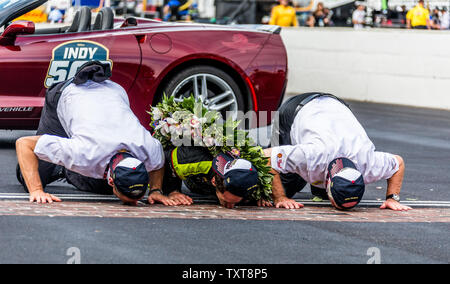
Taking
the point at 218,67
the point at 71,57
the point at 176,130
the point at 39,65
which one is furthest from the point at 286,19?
the point at 176,130

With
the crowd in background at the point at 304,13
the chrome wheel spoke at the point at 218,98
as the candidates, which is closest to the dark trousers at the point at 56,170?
the chrome wheel spoke at the point at 218,98

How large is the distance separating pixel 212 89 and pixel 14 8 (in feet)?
7.07

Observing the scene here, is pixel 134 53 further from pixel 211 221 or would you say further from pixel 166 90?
pixel 211 221

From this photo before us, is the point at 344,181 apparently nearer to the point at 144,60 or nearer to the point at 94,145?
the point at 94,145

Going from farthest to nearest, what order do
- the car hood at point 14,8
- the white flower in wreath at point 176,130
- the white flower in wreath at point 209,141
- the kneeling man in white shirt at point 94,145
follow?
the car hood at point 14,8 < the white flower in wreath at point 176,130 < the white flower in wreath at point 209,141 < the kneeling man in white shirt at point 94,145

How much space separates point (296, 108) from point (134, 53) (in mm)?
2438

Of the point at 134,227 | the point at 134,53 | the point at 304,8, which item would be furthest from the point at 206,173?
the point at 304,8

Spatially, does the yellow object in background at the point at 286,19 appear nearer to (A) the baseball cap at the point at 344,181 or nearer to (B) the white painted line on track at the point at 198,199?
(B) the white painted line on track at the point at 198,199

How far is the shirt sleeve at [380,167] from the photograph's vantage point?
22.3 feet

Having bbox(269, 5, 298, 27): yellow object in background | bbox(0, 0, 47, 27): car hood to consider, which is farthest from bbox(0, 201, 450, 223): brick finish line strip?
bbox(269, 5, 298, 27): yellow object in background

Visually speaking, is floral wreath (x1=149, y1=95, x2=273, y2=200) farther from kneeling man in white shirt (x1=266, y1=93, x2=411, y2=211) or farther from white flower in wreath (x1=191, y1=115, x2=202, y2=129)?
kneeling man in white shirt (x1=266, y1=93, x2=411, y2=211)

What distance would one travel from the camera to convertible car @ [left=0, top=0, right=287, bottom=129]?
893 centimetres

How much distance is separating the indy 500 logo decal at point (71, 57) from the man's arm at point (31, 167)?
2507 mm

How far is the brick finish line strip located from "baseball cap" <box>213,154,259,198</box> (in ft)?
0.61
